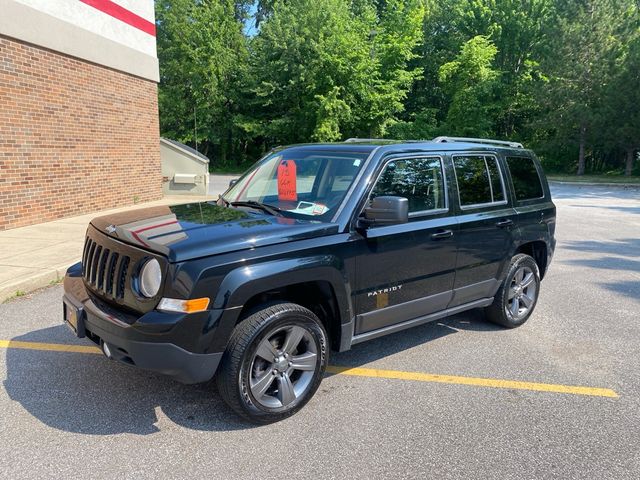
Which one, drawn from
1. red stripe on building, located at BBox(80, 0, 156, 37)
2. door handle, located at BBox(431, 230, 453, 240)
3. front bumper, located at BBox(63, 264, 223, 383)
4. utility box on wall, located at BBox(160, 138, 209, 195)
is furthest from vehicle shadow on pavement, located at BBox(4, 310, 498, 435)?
utility box on wall, located at BBox(160, 138, 209, 195)

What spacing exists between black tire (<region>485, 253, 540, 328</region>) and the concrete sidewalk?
200 inches

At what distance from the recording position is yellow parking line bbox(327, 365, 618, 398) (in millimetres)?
3631

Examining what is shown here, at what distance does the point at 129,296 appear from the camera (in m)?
2.99

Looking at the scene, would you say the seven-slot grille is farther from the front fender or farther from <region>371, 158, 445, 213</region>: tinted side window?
<region>371, 158, 445, 213</region>: tinted side window

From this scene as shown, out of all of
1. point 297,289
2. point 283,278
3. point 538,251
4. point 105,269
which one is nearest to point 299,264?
point 283,278

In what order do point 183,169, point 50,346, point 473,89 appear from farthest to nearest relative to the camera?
1. point 473,89
2. point 183,169
3. point 50,346

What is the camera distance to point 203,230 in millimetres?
3158

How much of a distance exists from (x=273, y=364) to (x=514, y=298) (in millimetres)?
2813

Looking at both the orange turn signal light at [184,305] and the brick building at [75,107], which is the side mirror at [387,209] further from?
the brick building at [75,107]

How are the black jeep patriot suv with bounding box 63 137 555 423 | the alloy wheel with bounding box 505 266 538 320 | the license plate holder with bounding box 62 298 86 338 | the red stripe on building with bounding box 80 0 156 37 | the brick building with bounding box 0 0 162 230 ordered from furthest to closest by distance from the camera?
the red stripe on building with bounding box 80 0 156 37 < the brick building with bounding box 0 0 162 230 < the alloy wheel with bounding box 505 266 538 320 < the license plate holder with bounding box 62 298 86 338 < the black jeep patriot suv with bounding box 63 137 555 423

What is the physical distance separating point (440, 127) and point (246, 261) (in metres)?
35.4

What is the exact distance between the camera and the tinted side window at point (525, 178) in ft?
15.8

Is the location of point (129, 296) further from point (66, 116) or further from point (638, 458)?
point (66, 116)

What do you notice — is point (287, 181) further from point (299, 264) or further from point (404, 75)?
point (404, 75)
